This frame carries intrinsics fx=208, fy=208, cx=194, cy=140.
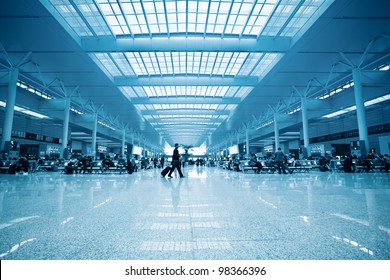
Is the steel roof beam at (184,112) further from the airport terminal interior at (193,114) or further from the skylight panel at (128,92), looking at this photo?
the skylight panel at (128,92)

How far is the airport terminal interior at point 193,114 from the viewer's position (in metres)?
2.07

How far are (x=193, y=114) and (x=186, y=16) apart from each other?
2096cm

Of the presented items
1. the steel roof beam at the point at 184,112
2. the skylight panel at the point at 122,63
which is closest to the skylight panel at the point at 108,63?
the skylight panel at the point at 122,63

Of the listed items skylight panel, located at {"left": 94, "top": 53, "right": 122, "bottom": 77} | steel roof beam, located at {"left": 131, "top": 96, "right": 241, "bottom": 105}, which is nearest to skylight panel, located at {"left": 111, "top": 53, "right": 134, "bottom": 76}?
skylight panel, located at {"left": 94, "top": 53, "right": 122, "bottom": 77}

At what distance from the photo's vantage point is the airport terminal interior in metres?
2.07

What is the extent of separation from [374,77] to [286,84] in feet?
20.5

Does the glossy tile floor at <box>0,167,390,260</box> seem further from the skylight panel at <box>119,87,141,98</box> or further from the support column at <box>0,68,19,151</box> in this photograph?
the skylight panel at <box>119,87,141,98</box>

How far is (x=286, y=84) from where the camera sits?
19141 mm

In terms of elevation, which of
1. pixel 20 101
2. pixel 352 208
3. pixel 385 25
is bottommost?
pixel 352 208

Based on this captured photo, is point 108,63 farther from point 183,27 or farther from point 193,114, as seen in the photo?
point 193,114
